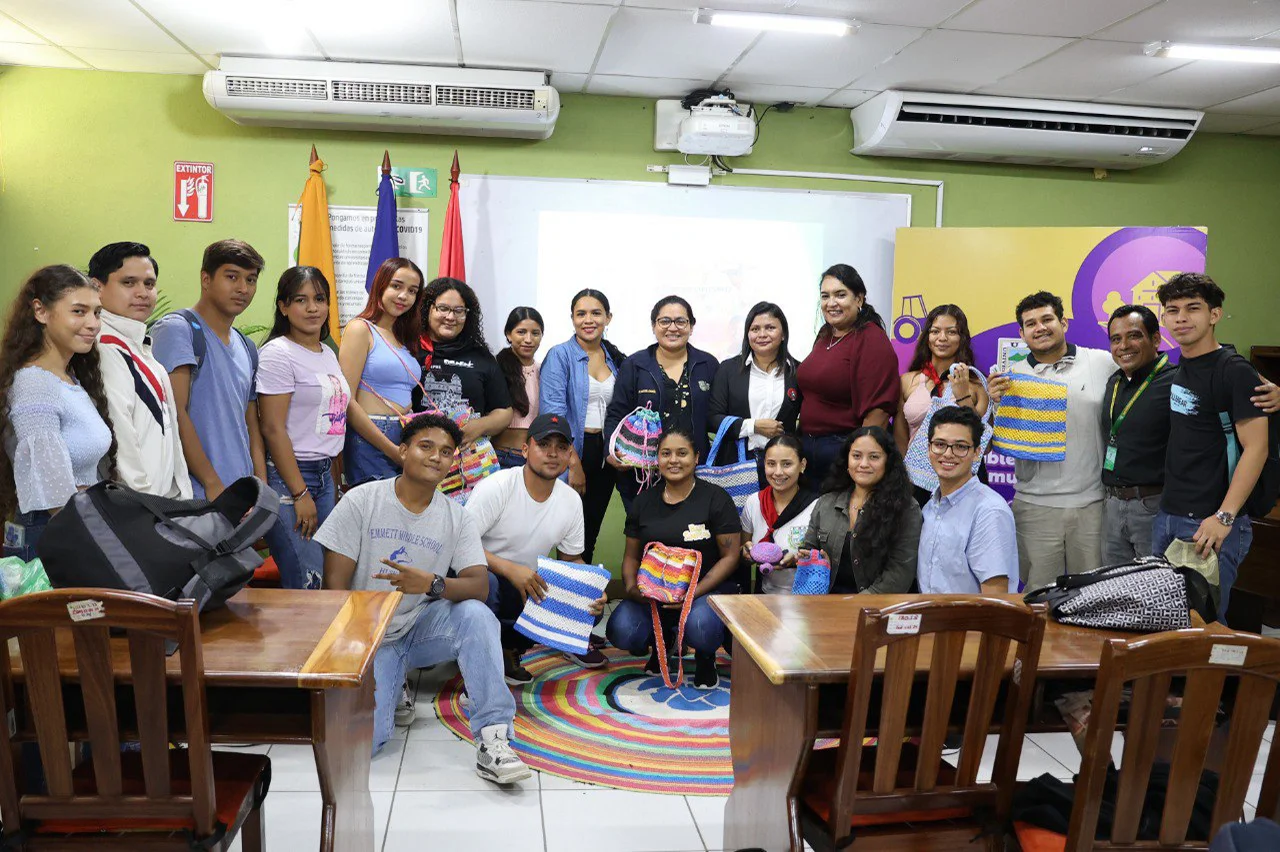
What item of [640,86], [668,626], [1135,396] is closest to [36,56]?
[640,86]

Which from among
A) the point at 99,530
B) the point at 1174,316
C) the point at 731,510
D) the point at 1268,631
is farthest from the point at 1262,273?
the point at 99,530

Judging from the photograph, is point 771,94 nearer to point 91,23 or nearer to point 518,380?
point 518,380

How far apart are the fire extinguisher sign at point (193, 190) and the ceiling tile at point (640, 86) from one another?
6.96 feet

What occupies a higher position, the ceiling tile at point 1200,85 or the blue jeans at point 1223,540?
the ceiling tile at point 1200,85

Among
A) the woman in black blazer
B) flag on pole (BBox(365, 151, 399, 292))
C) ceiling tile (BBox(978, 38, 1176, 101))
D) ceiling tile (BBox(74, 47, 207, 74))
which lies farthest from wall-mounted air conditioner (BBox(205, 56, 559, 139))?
ceiling tile (BBox(978, 38, 1176, 101))

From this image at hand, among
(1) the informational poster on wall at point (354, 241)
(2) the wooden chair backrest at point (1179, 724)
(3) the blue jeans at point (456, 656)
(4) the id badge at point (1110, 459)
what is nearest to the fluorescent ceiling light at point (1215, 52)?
(4) the id badge at point (1110, 459)

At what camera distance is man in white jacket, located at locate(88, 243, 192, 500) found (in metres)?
2.36

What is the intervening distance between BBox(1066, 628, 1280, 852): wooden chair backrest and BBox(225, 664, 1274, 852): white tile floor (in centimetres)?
121

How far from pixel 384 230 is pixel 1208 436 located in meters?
3.86

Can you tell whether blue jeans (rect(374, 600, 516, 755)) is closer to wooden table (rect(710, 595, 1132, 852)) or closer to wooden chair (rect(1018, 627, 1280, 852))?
wooden table (rect(710, 595, 1132, 852))

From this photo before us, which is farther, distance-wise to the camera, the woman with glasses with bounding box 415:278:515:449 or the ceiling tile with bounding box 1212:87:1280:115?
the ceiling tile with bounding box 1212:87:1280:115

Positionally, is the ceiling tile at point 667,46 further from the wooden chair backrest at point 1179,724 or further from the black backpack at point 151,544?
the wooden chair backrest at point 1179,724

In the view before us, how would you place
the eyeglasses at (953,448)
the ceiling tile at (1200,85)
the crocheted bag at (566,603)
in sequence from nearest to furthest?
the eyeglasses at (953,448), the crocheted bag at (566,603), the ceiling tile at (1200,85)

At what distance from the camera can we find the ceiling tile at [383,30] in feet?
12.8
